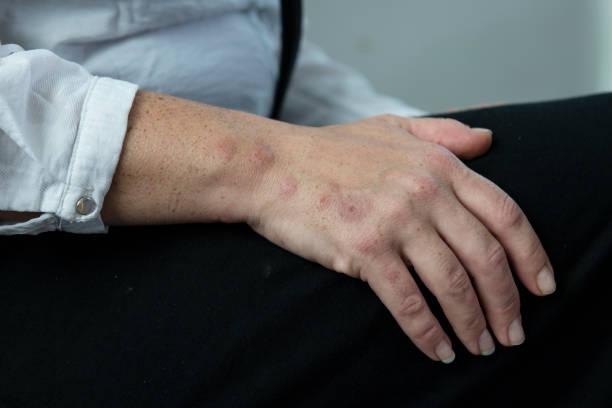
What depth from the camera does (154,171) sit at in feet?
1.45

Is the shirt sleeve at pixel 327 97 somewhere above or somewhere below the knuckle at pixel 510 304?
below

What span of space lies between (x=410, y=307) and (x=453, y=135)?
169 mm

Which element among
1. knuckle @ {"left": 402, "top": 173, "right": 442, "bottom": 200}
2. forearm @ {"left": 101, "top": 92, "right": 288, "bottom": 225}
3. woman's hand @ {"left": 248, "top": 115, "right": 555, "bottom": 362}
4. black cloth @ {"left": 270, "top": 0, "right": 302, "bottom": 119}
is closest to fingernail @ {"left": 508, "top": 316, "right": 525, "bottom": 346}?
woman's hand @ {"left": 248, "top": 115, "right": 555, "bottom": 362}

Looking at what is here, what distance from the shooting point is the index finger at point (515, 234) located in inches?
17.2

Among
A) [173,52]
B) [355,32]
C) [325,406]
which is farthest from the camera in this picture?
[355,32]

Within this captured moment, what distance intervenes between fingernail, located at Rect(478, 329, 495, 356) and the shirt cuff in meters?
0.30

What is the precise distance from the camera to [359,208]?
0.44 meters

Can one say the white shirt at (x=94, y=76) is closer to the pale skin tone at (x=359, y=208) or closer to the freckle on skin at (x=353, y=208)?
the pale skin tone at (x=359, y=208)

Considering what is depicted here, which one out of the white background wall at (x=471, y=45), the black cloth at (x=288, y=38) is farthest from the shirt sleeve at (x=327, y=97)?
the white background wall at (x=471, y=45)

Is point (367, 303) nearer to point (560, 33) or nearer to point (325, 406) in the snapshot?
point (325, 406)

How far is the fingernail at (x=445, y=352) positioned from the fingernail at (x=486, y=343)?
0.02m

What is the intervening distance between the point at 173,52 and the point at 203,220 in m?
0.21

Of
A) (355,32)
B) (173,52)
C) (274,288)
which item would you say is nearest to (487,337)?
(274,288)

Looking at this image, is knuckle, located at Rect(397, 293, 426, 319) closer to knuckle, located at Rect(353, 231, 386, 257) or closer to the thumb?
knuckle, located at Rect(353, 231, 386, 257)
